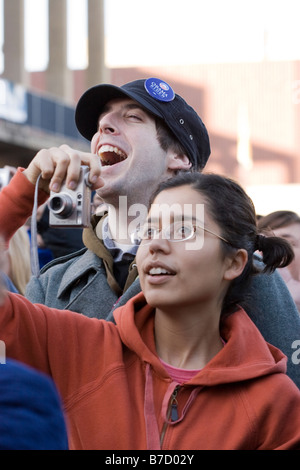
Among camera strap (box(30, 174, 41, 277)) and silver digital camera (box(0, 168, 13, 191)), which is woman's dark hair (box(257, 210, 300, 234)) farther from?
camera strap (box(30, 174, 41, 277))

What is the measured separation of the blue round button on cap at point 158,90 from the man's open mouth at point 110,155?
0.28 m

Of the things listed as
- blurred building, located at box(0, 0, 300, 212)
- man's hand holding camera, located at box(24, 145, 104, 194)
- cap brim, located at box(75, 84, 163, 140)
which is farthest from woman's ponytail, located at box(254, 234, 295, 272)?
blurred building, located at box(0, 0, 300, 212)

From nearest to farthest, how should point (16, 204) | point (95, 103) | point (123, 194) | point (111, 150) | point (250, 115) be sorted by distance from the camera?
point (16, 204), point (123, 194), point (111, 150), point (95, 103), point (250, 115)

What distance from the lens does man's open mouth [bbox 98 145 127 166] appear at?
10.8 ft

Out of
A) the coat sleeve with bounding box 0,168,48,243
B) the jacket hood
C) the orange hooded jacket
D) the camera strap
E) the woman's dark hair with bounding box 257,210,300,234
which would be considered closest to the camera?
the orange hooded jacket

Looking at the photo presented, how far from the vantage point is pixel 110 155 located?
3.32m

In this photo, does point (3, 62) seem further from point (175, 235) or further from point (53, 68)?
point (175, 235)

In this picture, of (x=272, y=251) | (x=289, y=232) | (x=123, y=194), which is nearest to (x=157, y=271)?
(x=272, y=251)

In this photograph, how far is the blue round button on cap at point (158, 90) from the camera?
11.0 feet

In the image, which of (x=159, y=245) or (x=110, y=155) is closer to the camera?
(x=159, y=245)

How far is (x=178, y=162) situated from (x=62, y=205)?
0.98 meters

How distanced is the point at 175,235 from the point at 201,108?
46.1 meters

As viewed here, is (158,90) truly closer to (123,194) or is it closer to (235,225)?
(123,194)

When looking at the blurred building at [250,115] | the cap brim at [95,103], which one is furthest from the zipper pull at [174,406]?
the blurred building at [250,115]
